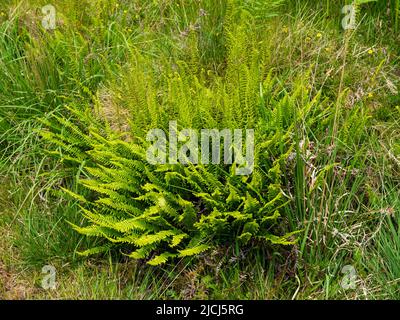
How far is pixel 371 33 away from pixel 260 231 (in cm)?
180

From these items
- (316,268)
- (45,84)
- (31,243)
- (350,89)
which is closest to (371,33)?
(350,89)

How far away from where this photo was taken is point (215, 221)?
3.55 meters

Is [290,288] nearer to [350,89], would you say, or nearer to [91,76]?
[350,89]

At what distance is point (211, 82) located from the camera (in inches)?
173
